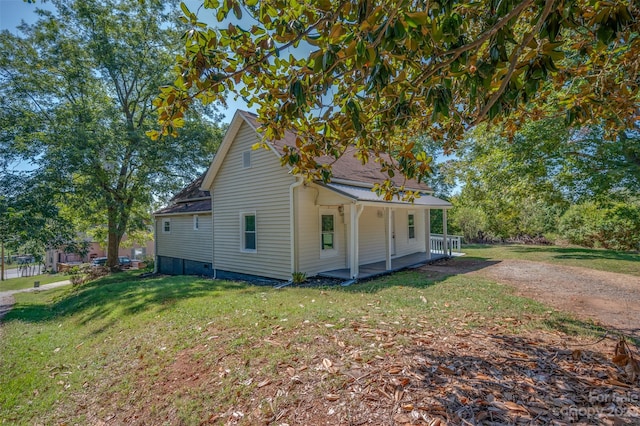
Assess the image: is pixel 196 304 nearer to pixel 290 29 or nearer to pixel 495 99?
pixel 290 29

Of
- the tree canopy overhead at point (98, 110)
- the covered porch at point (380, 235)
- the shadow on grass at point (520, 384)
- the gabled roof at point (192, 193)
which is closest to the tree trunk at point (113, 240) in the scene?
the tree canopy overhead at point (98, 110)

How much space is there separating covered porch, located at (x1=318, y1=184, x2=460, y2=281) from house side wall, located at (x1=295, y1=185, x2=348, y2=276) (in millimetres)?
323

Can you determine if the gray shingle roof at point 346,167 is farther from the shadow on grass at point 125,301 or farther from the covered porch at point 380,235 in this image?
the shadow on grass at point 125,301

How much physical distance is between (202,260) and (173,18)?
1394 cm

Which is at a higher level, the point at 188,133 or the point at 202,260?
the point at 188,133

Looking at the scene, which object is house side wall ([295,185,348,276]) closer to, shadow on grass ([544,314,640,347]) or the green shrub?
shadow on grass ([544,314,640,347])

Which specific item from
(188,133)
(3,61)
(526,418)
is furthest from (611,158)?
(3,61)

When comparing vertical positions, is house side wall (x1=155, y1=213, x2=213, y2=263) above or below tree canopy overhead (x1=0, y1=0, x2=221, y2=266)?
below

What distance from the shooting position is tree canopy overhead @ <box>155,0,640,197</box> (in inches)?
90.0

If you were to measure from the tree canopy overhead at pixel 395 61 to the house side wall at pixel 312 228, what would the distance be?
4792 mm

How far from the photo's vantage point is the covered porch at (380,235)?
934 cm

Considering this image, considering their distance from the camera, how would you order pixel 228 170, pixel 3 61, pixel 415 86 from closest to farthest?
pixel 415 86, pixel 228 170, pixel 3 61

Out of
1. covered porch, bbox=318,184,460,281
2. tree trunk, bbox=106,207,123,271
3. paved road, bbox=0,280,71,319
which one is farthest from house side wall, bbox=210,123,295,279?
tree trunk, bbox=106,207,123,271

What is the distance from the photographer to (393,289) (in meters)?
7.57
